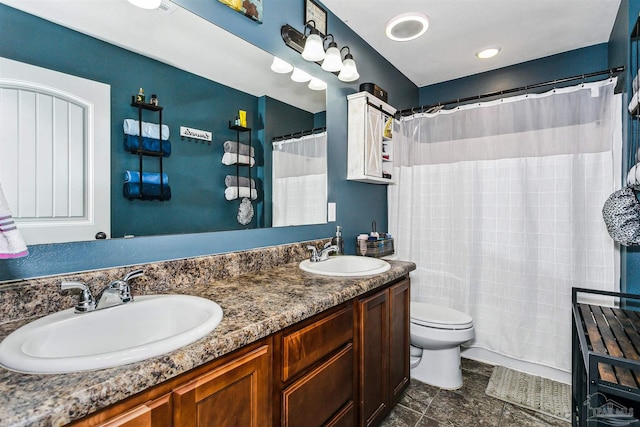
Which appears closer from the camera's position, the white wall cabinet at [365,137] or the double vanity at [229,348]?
the double vanity at [229,348]

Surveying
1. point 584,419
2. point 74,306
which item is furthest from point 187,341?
point 584,419

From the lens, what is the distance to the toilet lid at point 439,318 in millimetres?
1934

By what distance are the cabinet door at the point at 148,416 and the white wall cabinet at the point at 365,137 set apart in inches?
66.9

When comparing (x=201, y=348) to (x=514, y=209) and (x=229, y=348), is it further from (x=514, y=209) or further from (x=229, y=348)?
(x=514, y=209)

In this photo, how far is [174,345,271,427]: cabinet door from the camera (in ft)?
2.28

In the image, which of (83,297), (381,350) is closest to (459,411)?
(381,350)

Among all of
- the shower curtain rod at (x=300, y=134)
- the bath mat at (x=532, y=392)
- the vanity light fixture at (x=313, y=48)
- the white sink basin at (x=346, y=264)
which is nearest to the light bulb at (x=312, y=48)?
the vanity light fixture at (x=313, y=48)

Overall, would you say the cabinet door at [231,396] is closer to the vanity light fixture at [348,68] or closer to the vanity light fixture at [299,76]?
the vanity light fixture at [299,76]

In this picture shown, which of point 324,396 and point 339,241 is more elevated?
point 339,241

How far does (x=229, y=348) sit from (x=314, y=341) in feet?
1.34

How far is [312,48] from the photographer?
5.38 feet

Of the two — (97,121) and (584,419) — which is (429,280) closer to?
(584,419)

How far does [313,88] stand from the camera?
1885 mm

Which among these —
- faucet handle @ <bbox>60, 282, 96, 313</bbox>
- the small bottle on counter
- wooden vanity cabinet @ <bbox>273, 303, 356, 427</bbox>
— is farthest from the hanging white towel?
wooden vanity cabinet @ <bbox>273, 303, 356, 427</bbox>
